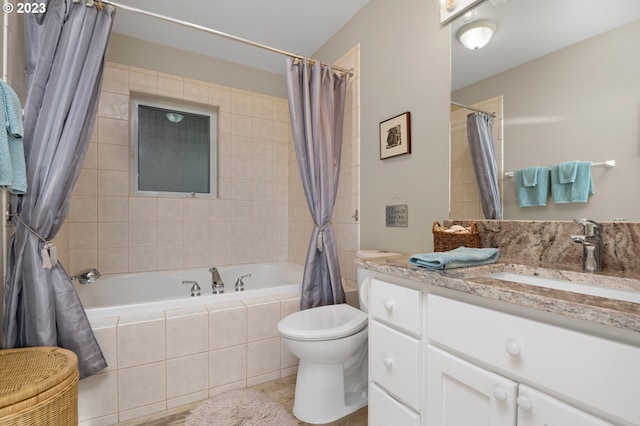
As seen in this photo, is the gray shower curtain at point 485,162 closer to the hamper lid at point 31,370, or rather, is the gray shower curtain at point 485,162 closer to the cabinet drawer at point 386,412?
the cabinet drawer at point 386,412

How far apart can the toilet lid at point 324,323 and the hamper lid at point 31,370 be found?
82cm

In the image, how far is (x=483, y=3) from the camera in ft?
4.50

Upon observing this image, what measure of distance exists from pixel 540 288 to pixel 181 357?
1.69 metres

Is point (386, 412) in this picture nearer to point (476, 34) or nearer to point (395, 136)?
point (395, 136)

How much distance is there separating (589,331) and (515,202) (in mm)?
762

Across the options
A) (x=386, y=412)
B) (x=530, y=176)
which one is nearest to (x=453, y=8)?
(x=530, y=176)

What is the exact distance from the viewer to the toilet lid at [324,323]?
→ 1.40m

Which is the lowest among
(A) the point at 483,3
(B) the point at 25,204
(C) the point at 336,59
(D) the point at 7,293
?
(D) the point at 7,293

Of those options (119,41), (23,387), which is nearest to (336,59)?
(119,41)

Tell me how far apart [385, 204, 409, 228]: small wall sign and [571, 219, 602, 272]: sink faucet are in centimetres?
89

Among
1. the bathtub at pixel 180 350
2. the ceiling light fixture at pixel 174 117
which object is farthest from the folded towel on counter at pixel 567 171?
the ceiling light fixture at pixel 174 117

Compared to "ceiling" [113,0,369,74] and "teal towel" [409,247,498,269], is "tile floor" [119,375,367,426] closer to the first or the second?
"teal towel" [409,247,498,269]

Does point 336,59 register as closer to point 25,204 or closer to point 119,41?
point 119,41

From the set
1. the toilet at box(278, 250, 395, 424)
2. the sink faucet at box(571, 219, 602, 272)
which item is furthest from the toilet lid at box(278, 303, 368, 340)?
the sink faucet at box(571, 219, 602, 272)
